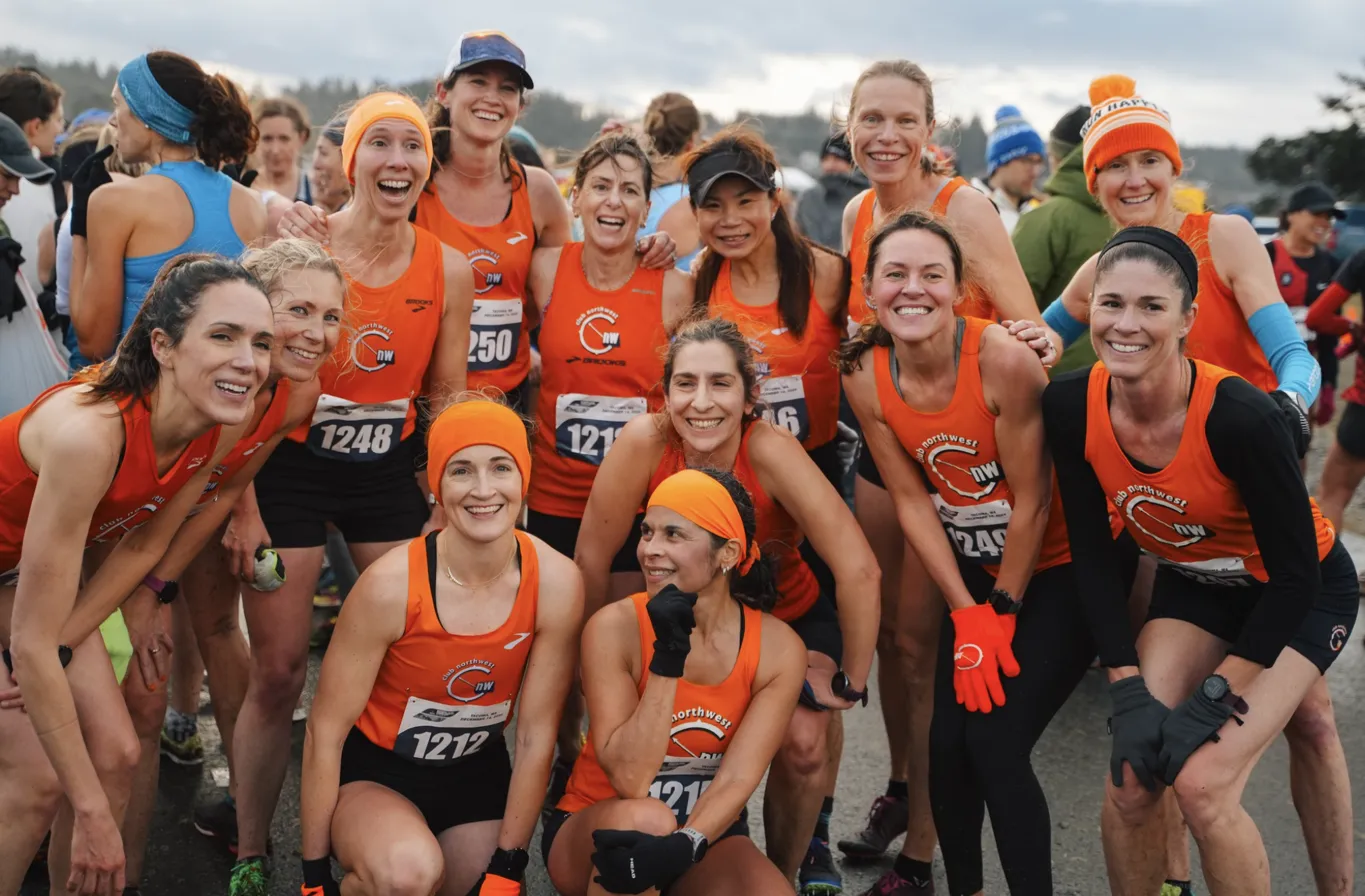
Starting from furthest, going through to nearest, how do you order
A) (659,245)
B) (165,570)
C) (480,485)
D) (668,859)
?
1. (659,245)
2. (165,570)
3. (480,485)
4. (668,859)

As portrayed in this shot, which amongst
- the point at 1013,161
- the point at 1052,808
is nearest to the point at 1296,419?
the point at 1052,808

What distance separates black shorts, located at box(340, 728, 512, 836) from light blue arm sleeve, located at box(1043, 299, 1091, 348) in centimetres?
240

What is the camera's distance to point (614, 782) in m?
3.04

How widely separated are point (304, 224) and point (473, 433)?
1034 mm

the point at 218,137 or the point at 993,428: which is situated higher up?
the point at 218,137

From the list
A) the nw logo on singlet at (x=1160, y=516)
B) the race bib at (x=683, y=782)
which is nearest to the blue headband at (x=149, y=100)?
the race bib at (x=683, y=782)

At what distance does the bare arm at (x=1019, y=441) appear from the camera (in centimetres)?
330

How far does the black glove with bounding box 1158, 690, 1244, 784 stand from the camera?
287 cm

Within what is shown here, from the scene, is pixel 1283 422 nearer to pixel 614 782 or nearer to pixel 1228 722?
pixel 1228 722

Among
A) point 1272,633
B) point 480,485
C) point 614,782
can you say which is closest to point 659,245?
point 480,485

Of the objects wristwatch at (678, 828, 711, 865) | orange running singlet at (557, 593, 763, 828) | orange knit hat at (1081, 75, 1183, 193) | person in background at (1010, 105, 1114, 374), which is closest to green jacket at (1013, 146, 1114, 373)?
person in background at (1010, 105, 1114, 374)

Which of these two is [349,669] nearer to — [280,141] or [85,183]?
[85,183]

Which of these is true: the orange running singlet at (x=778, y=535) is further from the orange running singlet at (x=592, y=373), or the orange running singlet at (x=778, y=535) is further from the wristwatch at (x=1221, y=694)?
the wristwatch at (x=1221, y=694)

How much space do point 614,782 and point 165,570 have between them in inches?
56.2
